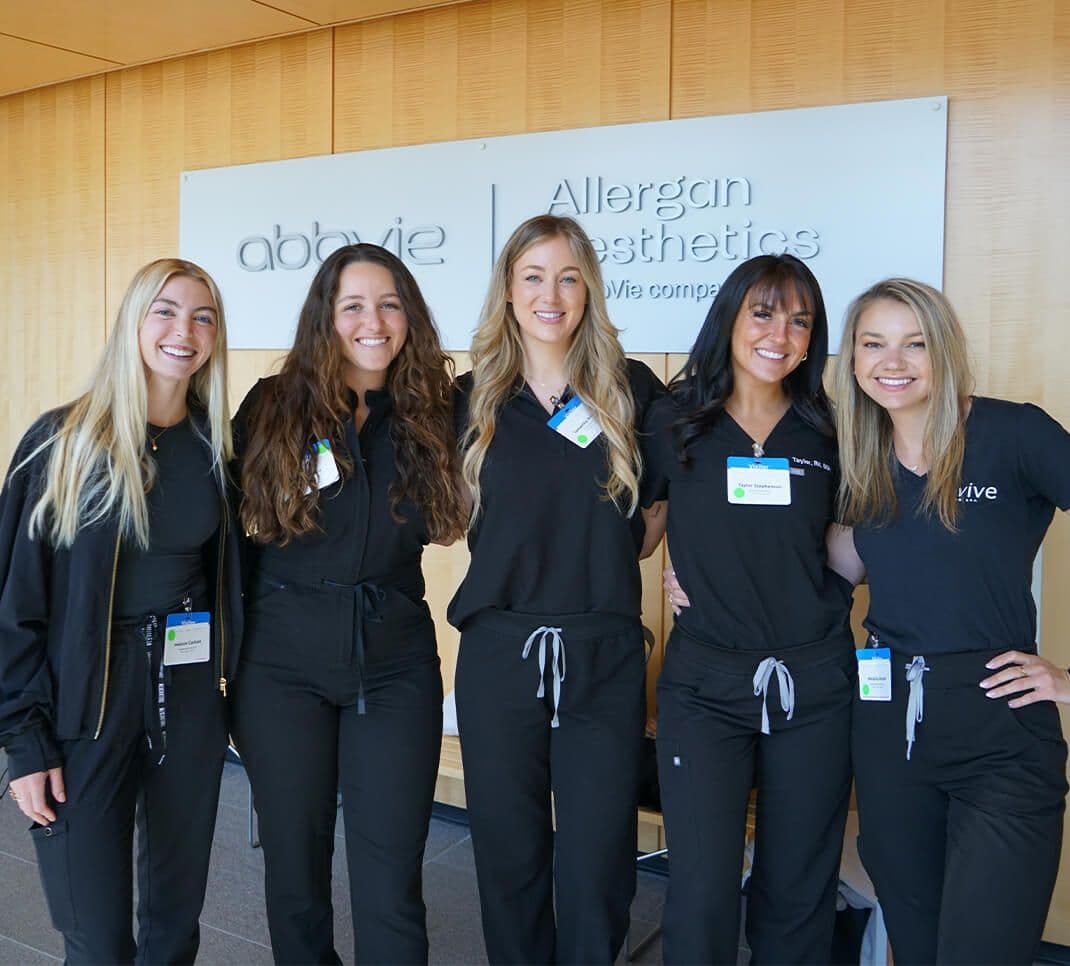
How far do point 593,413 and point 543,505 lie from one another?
251mm

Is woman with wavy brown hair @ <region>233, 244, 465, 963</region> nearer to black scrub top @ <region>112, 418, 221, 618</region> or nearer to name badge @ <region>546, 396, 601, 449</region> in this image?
black scrub top @ <region>112, 418, 221, 618</region>

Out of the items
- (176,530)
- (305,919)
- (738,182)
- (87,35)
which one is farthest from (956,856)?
(87,35)

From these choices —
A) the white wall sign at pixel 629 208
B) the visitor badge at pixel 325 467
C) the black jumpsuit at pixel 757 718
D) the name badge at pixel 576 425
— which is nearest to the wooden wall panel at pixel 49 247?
the white wall sign at pixel 629 208

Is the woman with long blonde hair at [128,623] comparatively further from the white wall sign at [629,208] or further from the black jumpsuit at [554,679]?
the white wall sign at [629,208]

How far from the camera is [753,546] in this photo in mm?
2342

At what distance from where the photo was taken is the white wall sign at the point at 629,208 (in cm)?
321

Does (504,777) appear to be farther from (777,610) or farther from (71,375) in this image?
(71,375)

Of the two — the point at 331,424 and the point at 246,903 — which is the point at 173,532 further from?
the point at 246,903

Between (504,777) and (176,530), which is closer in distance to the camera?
(176,530)

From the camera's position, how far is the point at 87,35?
4.36 meters

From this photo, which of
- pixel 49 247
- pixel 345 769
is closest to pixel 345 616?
pixel 345 769

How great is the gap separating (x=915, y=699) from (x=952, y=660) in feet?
0.35

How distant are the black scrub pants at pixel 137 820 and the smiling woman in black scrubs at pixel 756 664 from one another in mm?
1032

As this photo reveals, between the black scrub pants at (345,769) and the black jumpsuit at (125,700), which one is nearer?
the black jumpsuit at (125,700)
